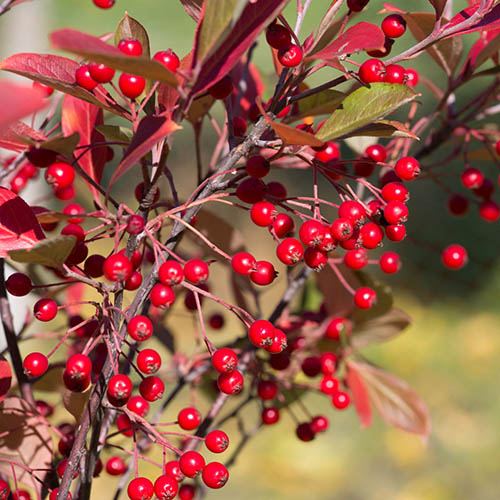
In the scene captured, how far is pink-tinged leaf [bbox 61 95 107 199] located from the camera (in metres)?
0.73

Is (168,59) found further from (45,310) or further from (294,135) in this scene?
(45,310)

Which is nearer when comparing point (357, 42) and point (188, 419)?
point (357, 42)

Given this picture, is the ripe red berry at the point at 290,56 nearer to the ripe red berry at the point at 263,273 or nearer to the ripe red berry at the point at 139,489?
the ripe red berry at the point at 263,273

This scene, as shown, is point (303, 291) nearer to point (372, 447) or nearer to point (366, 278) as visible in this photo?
point (366, 278)

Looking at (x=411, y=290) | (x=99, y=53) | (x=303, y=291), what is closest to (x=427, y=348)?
(x=411, y=290)

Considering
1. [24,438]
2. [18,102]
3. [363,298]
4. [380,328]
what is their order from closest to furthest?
[18,102]
[24,438]
[363,298]
[380,328]

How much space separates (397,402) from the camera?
1.12 meters

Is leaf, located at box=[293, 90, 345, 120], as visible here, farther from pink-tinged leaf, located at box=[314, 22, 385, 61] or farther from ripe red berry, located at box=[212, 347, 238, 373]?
ripe red berry, located at box=[212, 347, 238, 373]

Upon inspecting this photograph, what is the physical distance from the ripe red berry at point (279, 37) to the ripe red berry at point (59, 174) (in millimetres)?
186

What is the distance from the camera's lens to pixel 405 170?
2.30 feet

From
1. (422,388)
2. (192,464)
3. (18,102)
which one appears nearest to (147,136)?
(18,102)

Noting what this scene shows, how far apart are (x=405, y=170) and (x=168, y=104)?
22 cm

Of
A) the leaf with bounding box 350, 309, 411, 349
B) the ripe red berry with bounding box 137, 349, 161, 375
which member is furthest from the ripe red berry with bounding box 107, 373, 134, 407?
the leaf with bounding box 350, 309, 411, 349

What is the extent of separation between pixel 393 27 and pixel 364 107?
9 centimetres
